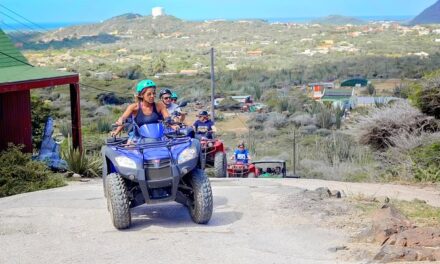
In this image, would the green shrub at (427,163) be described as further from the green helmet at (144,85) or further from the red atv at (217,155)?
the green helmet at (144,85)

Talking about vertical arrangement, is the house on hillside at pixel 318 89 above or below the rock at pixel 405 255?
below

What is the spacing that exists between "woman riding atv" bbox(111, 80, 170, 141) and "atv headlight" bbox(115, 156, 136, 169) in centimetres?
57

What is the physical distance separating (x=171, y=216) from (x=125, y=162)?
1.24 m

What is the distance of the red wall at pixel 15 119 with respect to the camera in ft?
56.2

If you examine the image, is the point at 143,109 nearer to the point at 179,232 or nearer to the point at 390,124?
the point at 179,232

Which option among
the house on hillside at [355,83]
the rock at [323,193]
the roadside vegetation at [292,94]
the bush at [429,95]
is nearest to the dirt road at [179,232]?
the rock at [323,193]

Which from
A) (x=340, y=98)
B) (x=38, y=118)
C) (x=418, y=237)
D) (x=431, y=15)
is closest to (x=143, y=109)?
(x=418, y=237)

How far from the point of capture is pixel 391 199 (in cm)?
1069

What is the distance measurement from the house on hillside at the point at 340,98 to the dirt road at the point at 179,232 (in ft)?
109

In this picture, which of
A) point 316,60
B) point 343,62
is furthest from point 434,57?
point 316,60

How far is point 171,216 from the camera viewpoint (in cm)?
934

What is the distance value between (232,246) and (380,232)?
1579 millimetres

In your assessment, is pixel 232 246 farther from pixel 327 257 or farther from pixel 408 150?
pixel 408 150

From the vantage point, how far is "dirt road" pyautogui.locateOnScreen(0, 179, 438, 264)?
7410 millimetres
